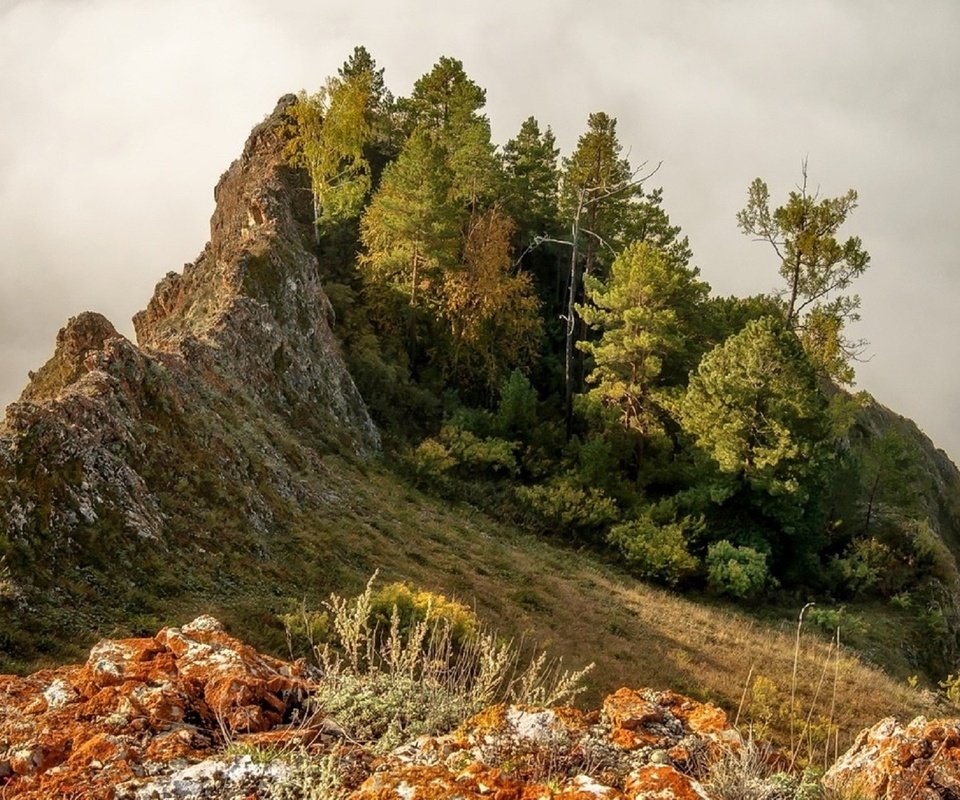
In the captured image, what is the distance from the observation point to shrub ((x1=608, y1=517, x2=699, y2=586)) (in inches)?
1004

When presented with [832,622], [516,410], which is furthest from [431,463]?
[832,622]

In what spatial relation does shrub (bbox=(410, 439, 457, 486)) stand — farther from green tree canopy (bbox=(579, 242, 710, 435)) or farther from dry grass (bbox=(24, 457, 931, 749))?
green tree canopy (bbox=(579, 242, 710, 435))

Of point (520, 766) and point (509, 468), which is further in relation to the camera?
point (509, 468)

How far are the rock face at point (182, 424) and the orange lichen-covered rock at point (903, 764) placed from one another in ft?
28.6

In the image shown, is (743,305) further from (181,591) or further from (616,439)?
(181,591)

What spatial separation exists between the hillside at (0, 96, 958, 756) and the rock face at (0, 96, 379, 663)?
0.16ft

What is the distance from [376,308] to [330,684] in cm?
2931

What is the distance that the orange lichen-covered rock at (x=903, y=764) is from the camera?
4652 millimetres

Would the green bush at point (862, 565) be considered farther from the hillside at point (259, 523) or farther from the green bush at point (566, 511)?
the green bush at point (566, 511)

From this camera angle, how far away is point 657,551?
25672 mm

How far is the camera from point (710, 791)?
A: 420 cm

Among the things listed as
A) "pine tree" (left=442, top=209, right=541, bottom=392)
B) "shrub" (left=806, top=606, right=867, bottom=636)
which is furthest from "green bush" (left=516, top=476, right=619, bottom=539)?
"pine tree" (left=442, top=209, right=541, bottom=392)

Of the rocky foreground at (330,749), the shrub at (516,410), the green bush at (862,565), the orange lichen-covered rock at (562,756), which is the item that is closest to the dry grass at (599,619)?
the green bush at (862,565)

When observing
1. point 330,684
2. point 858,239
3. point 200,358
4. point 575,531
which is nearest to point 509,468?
point 575,531
